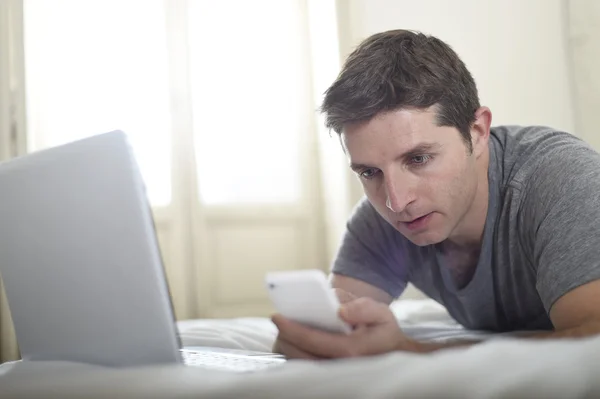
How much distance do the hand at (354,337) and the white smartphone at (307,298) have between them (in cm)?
1

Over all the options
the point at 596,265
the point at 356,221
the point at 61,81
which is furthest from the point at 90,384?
the point at 61,81

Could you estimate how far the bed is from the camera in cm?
40

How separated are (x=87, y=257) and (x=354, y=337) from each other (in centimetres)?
31

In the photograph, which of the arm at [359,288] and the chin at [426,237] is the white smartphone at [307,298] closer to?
the chin at [426,237]

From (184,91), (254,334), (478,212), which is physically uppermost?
(184,91)

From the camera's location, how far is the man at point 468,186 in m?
0.92

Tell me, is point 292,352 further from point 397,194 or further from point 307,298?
point 397,194

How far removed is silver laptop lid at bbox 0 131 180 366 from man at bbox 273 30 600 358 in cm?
21

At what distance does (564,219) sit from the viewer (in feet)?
3.07

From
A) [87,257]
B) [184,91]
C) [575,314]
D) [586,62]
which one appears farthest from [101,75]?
[575,314]

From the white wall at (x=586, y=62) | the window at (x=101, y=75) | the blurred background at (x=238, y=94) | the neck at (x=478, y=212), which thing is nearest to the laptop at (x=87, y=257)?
the neck at (x=478, y=212)

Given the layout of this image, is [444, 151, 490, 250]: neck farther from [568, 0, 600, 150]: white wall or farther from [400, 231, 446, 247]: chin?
[568, 0, 600, 150]: white wall

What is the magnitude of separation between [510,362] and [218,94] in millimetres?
2790

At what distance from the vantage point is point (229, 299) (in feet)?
9.86
